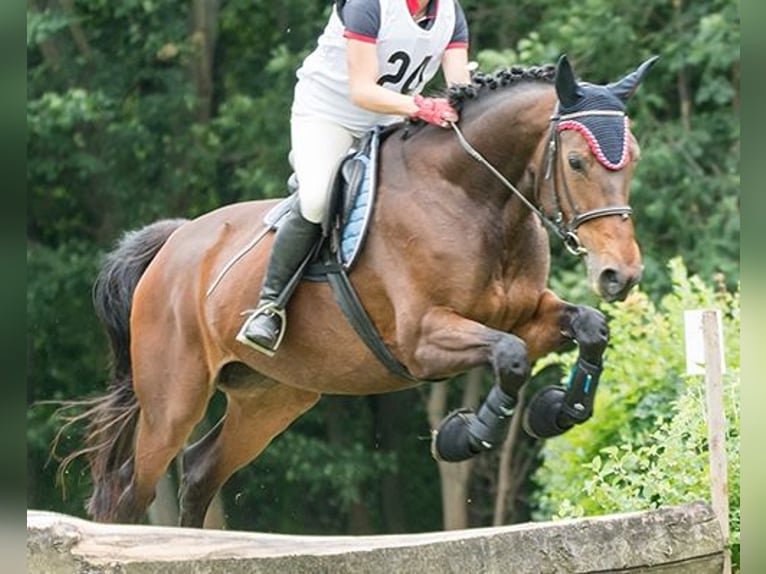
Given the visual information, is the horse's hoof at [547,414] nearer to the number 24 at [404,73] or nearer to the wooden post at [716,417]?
the wooden post at [716,417]

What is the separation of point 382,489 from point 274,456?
7.19 feet

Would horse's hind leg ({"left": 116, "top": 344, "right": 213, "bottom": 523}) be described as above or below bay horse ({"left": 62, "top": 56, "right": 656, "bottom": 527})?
below

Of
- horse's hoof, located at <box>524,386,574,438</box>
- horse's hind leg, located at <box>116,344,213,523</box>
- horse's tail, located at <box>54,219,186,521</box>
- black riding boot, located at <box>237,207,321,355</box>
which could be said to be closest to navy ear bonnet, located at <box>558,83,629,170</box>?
horse's hoof, located at <box>524,386,574,438</box>

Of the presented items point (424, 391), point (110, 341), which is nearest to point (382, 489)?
point (424, 391)

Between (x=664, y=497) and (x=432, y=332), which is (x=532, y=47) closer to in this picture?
(x=664, y=497)

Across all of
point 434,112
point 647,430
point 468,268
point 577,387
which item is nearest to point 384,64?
point 434,112

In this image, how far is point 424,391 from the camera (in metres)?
16.2

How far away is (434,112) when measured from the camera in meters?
5.08

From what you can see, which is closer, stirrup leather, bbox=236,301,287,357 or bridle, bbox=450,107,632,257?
bridle, bbox=450,107,632,257

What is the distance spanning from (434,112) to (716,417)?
174cm

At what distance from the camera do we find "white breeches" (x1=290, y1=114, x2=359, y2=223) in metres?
5.22

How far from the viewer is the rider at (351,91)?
198 inches

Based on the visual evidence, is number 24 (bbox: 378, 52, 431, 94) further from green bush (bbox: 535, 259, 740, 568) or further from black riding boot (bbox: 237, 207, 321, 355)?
green bush (bbox: 535, 259, 740, 568)

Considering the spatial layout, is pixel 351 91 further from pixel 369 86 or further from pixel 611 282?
pixel 611 282
